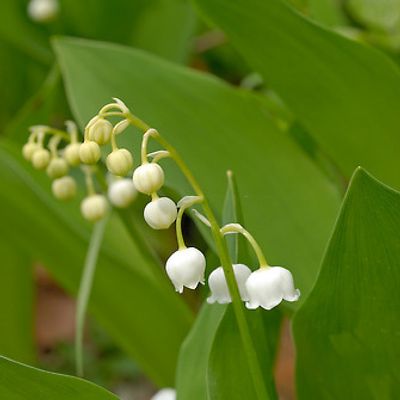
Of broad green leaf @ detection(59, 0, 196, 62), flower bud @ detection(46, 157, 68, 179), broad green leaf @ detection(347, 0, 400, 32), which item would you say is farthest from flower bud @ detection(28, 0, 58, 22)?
flower bud @ detection(46, 157, 68, 179)

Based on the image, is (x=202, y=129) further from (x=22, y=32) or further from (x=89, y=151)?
(x=22, y=32)

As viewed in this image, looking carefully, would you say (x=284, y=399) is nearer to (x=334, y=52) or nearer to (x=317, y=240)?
(x=317, y=240)

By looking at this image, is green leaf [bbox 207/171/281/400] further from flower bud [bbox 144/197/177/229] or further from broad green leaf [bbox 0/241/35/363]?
broad green leaf [bbox 0/241/35/363]

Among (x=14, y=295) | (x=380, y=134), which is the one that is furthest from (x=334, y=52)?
(x=14, y=295)

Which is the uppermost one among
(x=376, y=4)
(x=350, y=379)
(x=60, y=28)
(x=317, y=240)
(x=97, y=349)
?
(x=60, y=28)

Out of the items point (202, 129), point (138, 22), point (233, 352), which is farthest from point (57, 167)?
point (138, 22)

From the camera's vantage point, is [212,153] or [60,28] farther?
[60,28]
